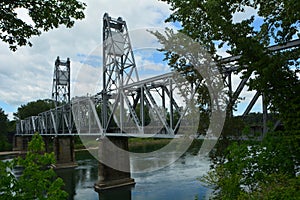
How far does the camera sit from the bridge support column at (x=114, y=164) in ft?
80.2

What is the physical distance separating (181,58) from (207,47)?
92 centimetres

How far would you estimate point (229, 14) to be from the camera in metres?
7.63

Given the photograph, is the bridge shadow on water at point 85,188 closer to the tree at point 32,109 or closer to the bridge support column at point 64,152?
the bridge support column at point 64,152

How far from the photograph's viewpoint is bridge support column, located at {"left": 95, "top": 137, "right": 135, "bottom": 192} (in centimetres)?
Result: 2444

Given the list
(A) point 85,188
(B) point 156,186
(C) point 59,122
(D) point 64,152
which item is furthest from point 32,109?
(B) point 156,186

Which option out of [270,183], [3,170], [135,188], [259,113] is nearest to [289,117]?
[270,183]

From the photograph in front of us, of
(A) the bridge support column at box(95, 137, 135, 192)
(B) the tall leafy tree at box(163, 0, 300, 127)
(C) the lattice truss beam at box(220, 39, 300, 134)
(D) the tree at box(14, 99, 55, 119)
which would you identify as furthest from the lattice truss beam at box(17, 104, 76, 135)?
(B) the tall leafy tree at box(163, 0, 300, 127)

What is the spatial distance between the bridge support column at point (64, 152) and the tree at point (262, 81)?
118 ft

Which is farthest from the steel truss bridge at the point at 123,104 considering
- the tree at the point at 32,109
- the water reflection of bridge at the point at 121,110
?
the tree at the point at 32,109

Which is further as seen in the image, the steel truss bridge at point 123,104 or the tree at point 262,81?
the steel truss bridge at point 123,104

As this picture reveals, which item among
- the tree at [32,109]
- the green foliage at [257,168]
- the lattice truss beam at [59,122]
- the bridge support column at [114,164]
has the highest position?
the tree at [32,109]

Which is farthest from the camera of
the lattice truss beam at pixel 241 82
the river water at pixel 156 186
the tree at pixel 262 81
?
the river water at pixel 156 186

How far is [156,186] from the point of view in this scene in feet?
76.5

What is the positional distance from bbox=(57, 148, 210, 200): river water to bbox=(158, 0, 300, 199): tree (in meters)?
10.5
